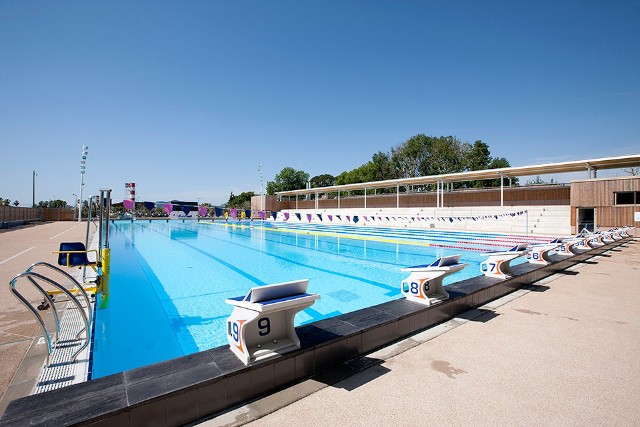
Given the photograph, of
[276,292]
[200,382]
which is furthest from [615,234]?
[200,382]

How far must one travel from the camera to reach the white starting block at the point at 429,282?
359cm

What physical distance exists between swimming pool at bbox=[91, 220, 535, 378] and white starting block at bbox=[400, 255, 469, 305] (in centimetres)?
149

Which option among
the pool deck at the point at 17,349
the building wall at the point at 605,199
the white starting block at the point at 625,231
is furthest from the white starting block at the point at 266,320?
the building wall at the point at 605,199

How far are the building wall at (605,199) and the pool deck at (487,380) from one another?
48.1 feet

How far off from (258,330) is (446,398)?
1.44m

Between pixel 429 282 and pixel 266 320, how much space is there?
219 cm

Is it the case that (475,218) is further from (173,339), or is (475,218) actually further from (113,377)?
(113,377)

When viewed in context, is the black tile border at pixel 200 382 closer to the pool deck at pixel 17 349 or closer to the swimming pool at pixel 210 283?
the pool deck at pixel 17 349

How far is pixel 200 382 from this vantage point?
1950 mm

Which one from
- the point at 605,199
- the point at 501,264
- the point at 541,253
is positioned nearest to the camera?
the point at 501,264

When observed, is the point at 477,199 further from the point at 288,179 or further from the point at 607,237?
the point at 288,179

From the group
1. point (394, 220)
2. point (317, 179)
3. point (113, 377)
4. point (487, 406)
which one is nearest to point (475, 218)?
point (394, 220)

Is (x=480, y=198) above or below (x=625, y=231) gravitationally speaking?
above

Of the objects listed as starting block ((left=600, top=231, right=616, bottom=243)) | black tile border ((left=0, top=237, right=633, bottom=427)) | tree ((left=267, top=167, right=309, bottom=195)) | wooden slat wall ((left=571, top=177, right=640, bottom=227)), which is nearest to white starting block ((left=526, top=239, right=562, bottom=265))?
black tile border ((left=0, top=237, right=633, bottom=427))
